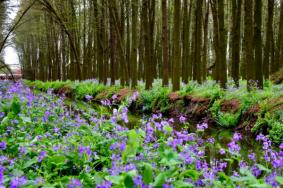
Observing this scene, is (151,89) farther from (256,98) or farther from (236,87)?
(256,98)

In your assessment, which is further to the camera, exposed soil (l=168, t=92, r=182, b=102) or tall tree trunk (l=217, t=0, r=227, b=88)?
exposed soil (l=168, t=92, r=182, b=102)

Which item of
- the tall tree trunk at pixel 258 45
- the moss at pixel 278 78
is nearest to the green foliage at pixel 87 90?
the moss at pixel 278 78

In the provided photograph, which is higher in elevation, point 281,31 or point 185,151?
point 281,31

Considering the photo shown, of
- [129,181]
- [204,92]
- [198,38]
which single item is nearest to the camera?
[129,181]

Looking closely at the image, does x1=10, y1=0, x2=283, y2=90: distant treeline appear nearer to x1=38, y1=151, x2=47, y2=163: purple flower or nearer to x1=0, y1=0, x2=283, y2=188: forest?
x1=0, y1=0, x2=283, y2=188: forest

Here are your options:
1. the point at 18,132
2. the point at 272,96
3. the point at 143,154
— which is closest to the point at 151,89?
the point at 272,96

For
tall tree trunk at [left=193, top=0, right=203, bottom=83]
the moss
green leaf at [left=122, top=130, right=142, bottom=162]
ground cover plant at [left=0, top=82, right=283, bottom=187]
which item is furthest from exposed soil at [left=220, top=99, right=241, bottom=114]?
green leaf at [left=122, top=130, right=142, bottom=162]

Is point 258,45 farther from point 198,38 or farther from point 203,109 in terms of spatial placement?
point 198,38

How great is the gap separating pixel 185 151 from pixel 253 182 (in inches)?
41.1

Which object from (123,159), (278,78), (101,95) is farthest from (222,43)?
(123,159)

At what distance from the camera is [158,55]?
29.2 m

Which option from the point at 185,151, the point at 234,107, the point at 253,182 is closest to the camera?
the point at 253,182

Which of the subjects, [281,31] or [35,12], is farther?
[35,12]

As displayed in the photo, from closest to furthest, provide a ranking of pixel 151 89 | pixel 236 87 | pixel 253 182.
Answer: pixel 253 182 → pixel 236 87 → pixel 151 89
